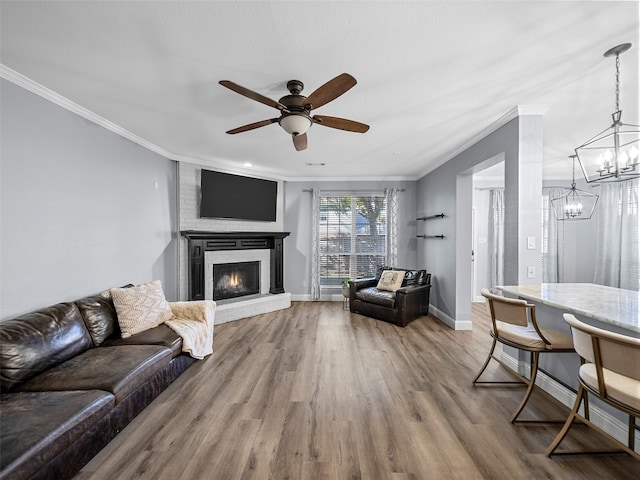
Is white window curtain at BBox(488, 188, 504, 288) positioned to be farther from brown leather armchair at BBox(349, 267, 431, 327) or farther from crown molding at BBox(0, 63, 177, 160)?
crown molding at BBox(0, 63, 177, 160)

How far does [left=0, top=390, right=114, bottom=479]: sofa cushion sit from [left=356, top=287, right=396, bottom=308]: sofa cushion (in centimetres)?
366

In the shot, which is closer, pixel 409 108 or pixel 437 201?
pixel 409 108

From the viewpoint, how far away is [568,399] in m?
2.24

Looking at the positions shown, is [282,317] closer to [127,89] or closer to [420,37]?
[127,89]

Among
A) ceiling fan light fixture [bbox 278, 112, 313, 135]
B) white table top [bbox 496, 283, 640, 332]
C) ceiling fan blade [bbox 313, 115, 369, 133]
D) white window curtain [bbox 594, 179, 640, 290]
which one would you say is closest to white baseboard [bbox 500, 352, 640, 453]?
white table top [bbox 496, 283, 640, 332]

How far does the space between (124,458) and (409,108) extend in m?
3.54

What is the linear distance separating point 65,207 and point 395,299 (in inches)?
167

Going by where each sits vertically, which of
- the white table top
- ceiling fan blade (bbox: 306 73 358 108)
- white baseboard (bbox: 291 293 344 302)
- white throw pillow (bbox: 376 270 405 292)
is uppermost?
ceiling fan blade (bbox: 306 73 358 108)

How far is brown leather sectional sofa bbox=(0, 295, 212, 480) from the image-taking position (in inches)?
55.7

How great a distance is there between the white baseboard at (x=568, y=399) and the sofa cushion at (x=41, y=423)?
335cm

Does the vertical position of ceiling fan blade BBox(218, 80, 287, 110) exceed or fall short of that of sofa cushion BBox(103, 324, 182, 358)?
it exceeds it

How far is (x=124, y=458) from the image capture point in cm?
174

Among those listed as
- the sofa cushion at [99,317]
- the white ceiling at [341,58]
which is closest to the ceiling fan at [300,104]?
the white ceiling at [341,58]

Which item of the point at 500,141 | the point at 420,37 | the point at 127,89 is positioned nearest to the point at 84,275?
the point at 127,89
